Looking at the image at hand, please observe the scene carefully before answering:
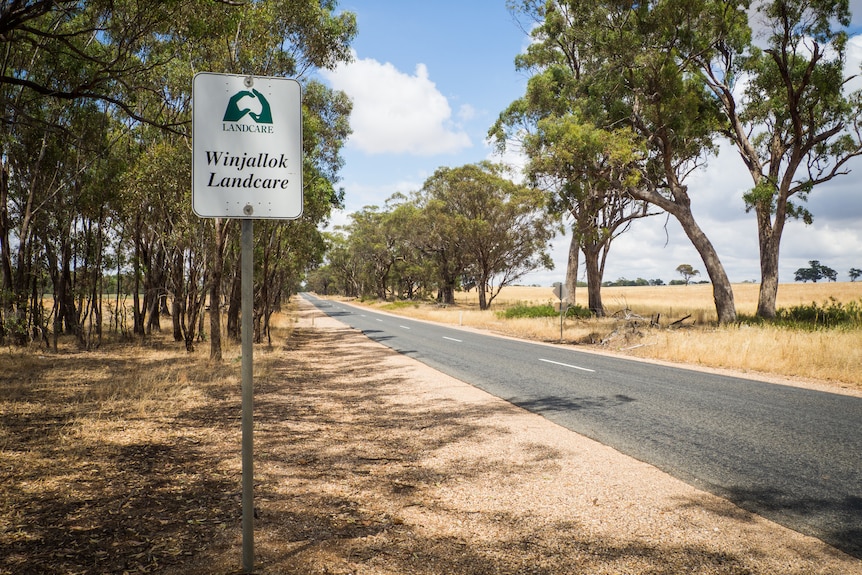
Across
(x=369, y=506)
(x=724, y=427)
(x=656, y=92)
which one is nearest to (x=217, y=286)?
(x=369, y=506)

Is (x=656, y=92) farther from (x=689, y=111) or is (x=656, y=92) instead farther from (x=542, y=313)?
(x=542, y=313)

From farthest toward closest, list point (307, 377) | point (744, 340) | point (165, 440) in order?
point (744, 340) → point (307, 377) → point (165, 440)

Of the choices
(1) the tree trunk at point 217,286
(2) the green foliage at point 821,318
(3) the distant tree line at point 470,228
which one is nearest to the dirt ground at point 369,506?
(1) the tree trunk at point 217,286

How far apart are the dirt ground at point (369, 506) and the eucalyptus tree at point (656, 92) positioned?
53.3ft

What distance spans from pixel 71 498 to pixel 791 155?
24.4 metres

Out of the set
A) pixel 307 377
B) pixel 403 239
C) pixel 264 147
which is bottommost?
pixel 307 377

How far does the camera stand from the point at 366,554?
3502mm

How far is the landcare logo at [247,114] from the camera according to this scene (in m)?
3.00

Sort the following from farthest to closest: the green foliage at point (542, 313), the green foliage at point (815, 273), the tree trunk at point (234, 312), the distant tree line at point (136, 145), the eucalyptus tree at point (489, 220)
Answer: the green foliage at point (815, 273)
the eucalyptus tree at point (489, 220)
the green foliage at point (542, 313)
the tree trunk at point (234, 312)
the distant tree line at point (136, 145)

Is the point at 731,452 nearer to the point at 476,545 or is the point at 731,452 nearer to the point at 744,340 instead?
the point at 476,545

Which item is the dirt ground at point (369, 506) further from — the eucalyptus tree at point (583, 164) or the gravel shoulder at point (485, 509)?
the eucalyptus tree at point (583, 164)

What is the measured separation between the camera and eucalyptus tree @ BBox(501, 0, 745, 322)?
726 inches

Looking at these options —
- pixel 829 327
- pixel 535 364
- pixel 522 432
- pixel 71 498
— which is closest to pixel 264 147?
pixel 71 498

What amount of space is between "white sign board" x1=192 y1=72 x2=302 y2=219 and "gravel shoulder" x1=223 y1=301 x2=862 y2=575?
2.28 metres
